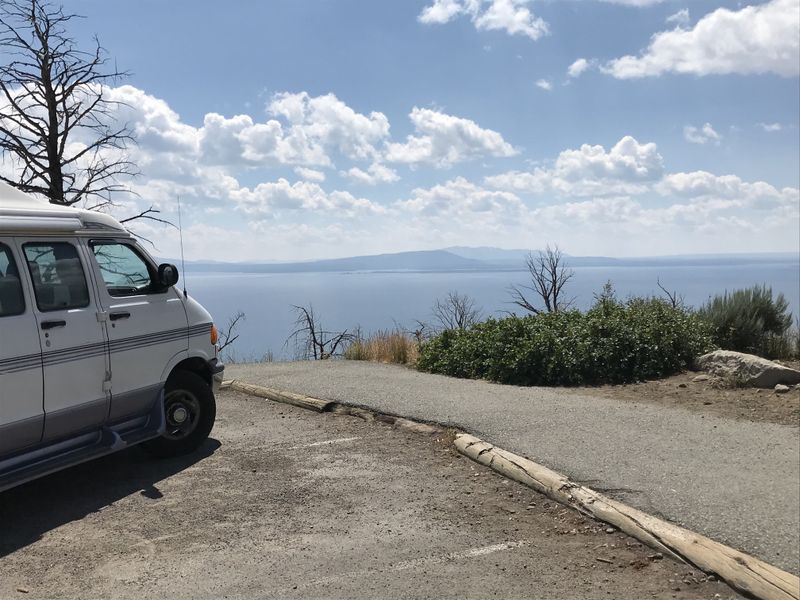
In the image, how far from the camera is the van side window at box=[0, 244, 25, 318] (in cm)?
493

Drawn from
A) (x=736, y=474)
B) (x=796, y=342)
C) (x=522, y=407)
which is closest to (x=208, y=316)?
(x=522, y=407)

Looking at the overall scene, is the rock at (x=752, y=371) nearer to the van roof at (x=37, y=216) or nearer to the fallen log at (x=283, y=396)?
the fallen log at (x=283, y=396)

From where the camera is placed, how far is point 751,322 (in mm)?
12312

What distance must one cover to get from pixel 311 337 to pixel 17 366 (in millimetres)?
17243

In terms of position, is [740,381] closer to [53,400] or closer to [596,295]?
[596,295]

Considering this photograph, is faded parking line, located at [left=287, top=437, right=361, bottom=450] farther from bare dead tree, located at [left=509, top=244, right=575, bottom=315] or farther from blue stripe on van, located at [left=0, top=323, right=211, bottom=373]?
bare dead tree, located at [left=509, top=244, right=575, bottom=315]

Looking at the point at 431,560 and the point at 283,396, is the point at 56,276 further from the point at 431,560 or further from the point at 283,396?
the point at 283,396

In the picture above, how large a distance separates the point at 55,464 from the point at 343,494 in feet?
7.34

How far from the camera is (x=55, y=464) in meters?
5.25

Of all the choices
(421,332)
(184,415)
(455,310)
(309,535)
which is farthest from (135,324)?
(455,310)

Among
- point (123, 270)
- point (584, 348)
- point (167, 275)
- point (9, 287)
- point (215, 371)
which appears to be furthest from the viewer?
point (584, 348)

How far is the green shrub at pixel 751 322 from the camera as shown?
12.1 m

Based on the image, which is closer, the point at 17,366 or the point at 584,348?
the point at 17,366

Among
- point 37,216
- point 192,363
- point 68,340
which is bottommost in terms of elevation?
point 192,363
